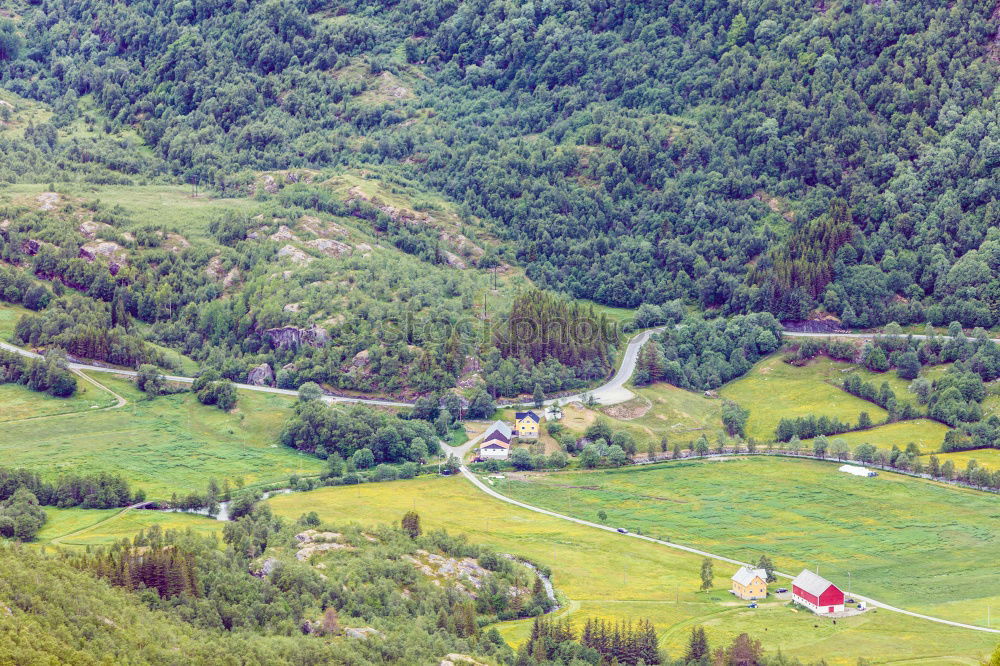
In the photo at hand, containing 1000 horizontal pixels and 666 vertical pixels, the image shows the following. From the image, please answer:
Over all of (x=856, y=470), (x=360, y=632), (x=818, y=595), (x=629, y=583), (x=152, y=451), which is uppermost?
(x=856, y=470)

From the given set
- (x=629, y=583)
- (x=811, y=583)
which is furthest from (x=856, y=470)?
(x=629, y=583)

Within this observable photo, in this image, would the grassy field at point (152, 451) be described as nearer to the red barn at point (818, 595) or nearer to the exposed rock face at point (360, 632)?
the exposed rock face at point (360, 632)

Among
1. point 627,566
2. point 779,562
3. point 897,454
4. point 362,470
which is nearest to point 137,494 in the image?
point 362,470

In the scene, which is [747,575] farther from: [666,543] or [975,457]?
[975,457]

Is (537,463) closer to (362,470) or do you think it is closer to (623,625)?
(362,470)

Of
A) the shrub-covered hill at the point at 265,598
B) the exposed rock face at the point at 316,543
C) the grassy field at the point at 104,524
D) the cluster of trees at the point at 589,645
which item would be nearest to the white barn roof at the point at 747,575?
the cluster of trees at the point at 589,645

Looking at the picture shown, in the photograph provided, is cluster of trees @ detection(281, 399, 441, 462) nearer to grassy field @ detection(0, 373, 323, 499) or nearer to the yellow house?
grassy field @ detection(0, 373, 323, 499)

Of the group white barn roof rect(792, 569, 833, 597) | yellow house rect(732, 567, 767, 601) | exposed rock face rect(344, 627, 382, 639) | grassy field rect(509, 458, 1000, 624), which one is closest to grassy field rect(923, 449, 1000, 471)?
grassy field rect(509, 458, 1000, 624)
